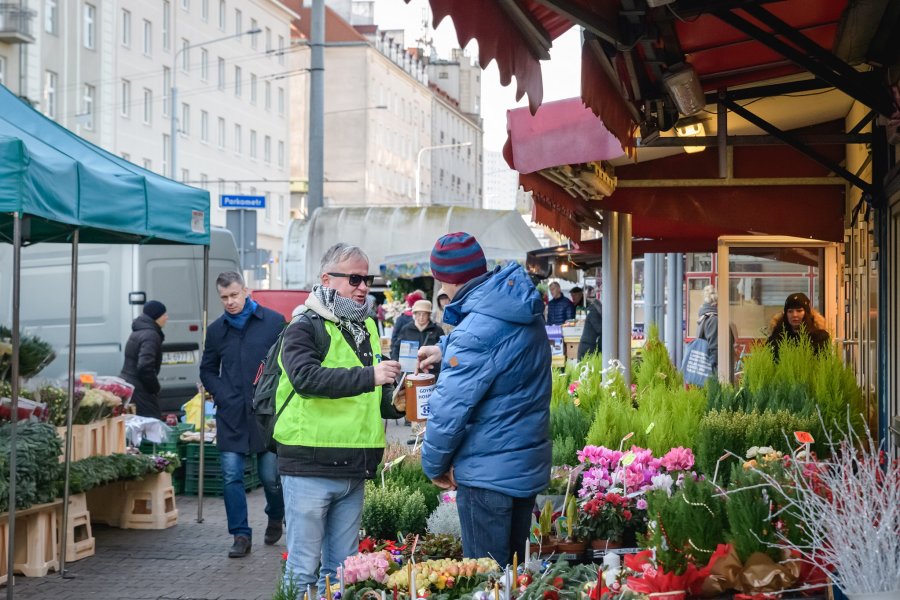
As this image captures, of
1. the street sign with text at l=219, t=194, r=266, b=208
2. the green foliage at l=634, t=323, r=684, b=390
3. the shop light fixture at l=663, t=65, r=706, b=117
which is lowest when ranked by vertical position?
the green foliage at l=634, t=323, r=684, b=390

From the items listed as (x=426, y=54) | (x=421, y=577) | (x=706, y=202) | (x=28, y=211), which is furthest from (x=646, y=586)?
(x=426, y=54)

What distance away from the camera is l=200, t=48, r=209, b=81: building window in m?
55.6

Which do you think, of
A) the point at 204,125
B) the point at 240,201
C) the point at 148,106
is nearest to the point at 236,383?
the point at 240,201

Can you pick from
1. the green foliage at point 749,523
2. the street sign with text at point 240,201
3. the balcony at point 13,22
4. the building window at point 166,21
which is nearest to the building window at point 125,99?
the building window at point 166,21

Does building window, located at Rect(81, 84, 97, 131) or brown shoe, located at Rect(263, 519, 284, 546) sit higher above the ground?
building window, located at Rect(81, 84, 97, 131)

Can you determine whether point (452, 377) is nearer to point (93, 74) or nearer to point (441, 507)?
point (441, 507)

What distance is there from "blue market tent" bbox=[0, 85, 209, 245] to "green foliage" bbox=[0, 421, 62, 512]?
1.29 metres

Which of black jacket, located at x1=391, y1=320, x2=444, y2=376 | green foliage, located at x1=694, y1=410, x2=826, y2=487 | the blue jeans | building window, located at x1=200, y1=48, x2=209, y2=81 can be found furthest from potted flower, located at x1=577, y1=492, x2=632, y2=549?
building window, located at x1=200, y1=48, x2=209, y2=81

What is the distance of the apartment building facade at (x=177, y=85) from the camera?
141 ft

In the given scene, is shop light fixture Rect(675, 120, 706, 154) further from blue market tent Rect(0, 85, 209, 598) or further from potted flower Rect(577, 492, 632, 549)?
blue market tent Rect(0, 85, 209, 598)

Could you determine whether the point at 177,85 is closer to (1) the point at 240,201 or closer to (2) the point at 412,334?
(1) the point at 240,201

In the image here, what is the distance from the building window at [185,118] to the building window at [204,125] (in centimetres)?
165

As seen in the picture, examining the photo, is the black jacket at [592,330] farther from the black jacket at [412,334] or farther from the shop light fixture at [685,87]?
the shop light fixture at [685,87]

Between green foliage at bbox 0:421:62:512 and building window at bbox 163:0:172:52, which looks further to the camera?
building window at bbox 163:0:172:52
